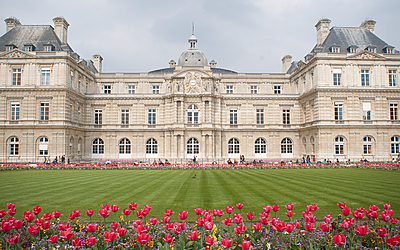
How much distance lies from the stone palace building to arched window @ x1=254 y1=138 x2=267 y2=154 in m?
0.24

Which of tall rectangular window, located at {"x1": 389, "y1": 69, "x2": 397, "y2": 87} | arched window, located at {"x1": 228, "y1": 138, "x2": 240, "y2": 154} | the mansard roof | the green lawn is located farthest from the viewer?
arched window, located at {"x1": 228, "y1": 138, "x2": 240, "y2": 154}

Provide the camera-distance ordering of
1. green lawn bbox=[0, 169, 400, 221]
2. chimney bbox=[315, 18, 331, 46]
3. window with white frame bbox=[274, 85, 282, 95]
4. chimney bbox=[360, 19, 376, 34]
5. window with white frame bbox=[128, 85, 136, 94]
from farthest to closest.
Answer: window with white frame bbox=[274, 85, 282, 95] → window with white frame bbox=[128, 85, 136, 94] → chimney bbox=[360, 19, 376, 34] → chimney bbox=[315, 18, 331, 46] → green lawn bbox=[0, 169, 400, 221]

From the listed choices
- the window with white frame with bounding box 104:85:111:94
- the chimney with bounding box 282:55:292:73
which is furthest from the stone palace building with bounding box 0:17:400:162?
the chimney with bounding box 282:55:292:73

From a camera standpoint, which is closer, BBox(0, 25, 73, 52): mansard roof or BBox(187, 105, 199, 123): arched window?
BBox(0, 25, 73, 52): mansard roof

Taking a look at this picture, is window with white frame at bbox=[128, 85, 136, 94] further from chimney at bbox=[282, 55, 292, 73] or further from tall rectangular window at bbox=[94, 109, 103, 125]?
chimney at bbox=[282, 55, 292, 73]

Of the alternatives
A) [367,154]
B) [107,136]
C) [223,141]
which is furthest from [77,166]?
[367,154]

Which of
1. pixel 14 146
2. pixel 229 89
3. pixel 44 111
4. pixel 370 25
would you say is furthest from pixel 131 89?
pixel 370 25

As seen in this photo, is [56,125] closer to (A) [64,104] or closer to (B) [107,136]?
(A) [64,104]

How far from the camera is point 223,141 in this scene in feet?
156

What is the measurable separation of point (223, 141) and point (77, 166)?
23.8 m

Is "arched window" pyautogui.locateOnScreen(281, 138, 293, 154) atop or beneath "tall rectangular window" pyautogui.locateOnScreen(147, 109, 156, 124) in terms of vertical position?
beneath

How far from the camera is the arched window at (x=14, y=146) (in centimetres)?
3972

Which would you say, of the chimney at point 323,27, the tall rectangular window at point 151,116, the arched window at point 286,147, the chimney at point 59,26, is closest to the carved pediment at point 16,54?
the chimney at point 59,26

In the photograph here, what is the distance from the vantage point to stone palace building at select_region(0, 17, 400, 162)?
132 feet
